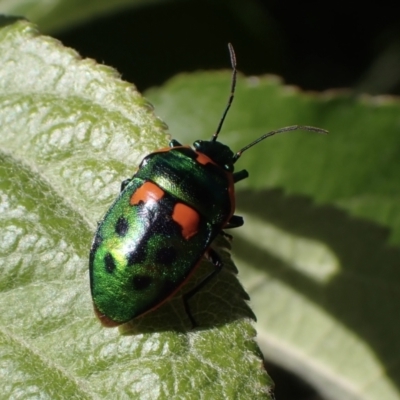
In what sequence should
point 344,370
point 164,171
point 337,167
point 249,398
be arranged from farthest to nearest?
point 337,167, point 344,370, point 164,171, point 249,398

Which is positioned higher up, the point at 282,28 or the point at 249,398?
the point at 282,28

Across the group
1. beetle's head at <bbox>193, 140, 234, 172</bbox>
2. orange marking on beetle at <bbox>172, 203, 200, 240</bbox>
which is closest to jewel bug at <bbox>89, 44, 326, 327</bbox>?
orange marking on beetle at <bbox>172, 203, 200, 240</bbox>

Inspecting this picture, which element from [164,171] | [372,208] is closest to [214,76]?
[372,208]

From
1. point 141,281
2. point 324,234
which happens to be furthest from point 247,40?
point 141,281

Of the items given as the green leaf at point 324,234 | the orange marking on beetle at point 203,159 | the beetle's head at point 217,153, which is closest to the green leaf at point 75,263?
the orange marking on beetle at point 203,159

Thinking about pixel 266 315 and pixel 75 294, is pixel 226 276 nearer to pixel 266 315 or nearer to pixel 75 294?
pixel 75 294

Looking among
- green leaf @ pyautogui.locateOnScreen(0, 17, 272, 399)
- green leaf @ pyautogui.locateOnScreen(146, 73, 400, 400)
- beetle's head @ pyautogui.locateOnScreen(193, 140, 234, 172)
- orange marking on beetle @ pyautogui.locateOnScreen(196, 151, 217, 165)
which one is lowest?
green leaf @ pyautogui.locateOnScreen(0, 17, 272, 399)

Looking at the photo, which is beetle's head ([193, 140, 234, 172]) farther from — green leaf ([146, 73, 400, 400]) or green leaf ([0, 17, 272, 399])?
green leaf ([146, 73, 400, 400])
